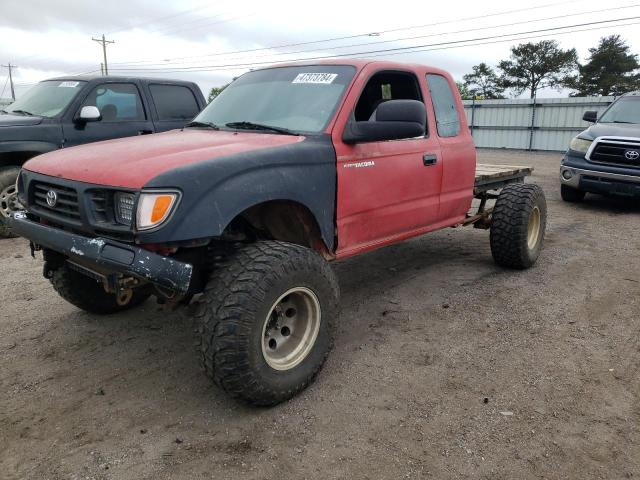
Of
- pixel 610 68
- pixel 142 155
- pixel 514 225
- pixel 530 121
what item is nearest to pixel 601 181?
pixel 514 225

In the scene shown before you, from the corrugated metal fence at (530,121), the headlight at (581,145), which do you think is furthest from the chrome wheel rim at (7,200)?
the corrugated metal fence at (530,121)

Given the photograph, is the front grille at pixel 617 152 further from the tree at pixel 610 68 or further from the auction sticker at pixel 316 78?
the tree at pixel 610 68

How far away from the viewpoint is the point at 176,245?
2590 millimetres

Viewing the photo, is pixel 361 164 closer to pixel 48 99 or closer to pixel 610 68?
pixel 48 99

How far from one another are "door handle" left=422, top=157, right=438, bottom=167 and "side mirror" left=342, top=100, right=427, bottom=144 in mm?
663

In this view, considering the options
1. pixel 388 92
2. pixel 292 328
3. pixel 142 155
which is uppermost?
pixel 388 92

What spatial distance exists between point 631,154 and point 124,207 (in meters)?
8.07

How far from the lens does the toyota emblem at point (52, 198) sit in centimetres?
291

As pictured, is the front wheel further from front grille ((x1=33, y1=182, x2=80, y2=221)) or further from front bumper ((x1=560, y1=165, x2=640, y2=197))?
front bumper ((x1=560, y1=165, x2=640, y2=197))

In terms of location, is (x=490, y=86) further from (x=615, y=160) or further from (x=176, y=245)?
(x=176, y=245)

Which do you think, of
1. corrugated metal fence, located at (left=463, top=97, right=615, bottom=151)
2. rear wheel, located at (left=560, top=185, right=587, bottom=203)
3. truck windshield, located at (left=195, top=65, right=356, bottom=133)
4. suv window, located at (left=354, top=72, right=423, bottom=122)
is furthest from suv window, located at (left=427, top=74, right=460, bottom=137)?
corrugated metal fence, located at (left=463, top=97, right=615, bottom=151)

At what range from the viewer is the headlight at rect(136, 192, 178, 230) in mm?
2488

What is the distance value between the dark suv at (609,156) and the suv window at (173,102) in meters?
6.31

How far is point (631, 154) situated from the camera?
8070mm
